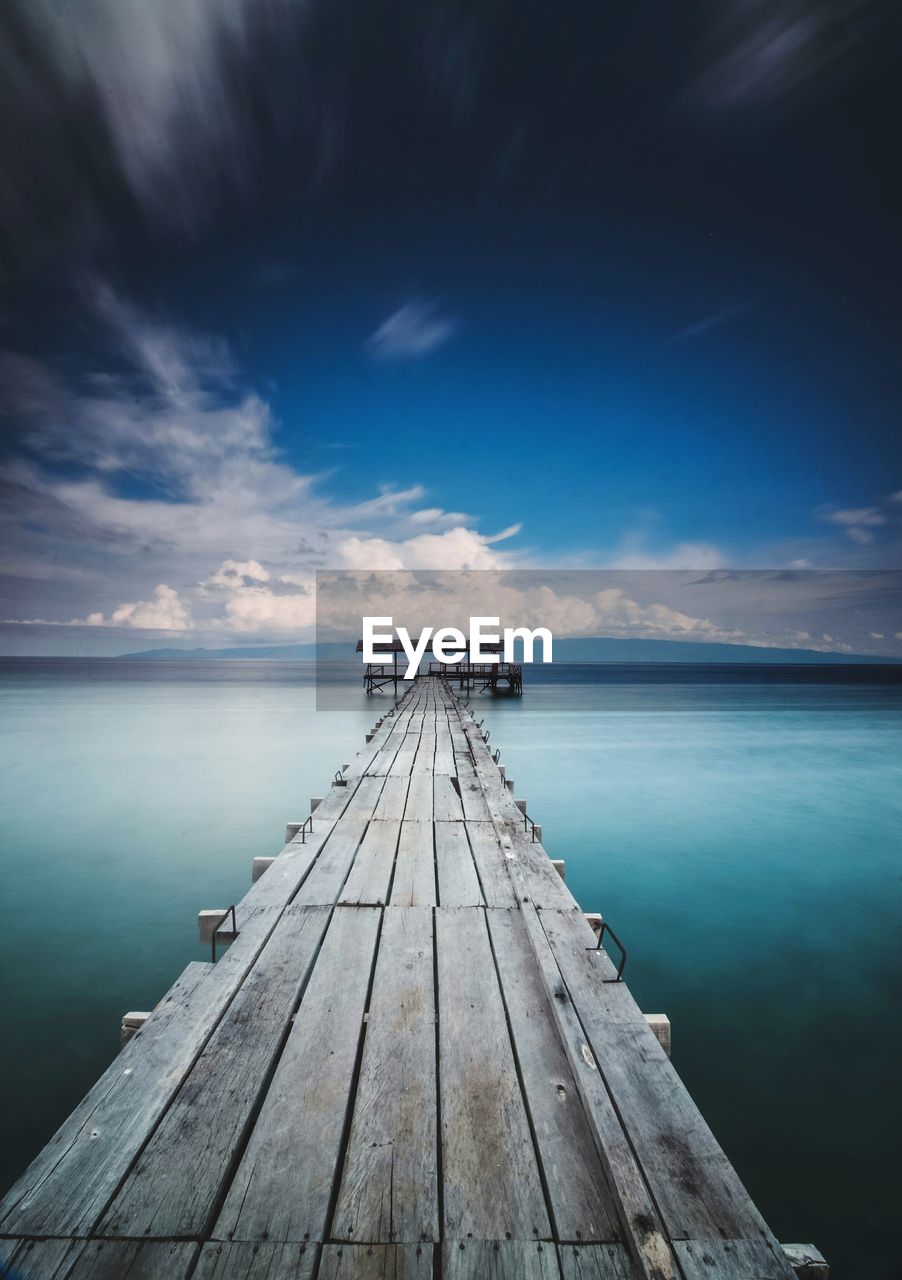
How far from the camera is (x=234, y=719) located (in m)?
31.8

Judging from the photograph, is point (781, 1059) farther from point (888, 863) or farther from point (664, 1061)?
point (888, 863)

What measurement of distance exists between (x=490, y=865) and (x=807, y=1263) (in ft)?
10.7

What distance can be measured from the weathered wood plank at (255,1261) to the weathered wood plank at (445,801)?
14.9ft

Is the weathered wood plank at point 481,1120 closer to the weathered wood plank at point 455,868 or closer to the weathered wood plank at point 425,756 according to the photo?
the weathered wood plank at point 455,868

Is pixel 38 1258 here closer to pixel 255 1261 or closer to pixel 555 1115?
pixel 255 1261

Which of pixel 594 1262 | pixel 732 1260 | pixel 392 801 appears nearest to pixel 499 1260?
pixel 594 1262

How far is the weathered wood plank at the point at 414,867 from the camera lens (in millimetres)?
4477

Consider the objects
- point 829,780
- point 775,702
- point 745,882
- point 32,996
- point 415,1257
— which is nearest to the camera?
point 415,1257

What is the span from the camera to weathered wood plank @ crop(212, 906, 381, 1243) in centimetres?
197

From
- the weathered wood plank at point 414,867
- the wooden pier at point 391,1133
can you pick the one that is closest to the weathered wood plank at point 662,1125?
the wooden pier at point 391,1133

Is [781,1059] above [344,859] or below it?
below

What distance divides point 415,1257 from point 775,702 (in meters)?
54.5

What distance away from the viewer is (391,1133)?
2.32 metres

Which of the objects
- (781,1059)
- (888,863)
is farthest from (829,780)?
(781,1059)
